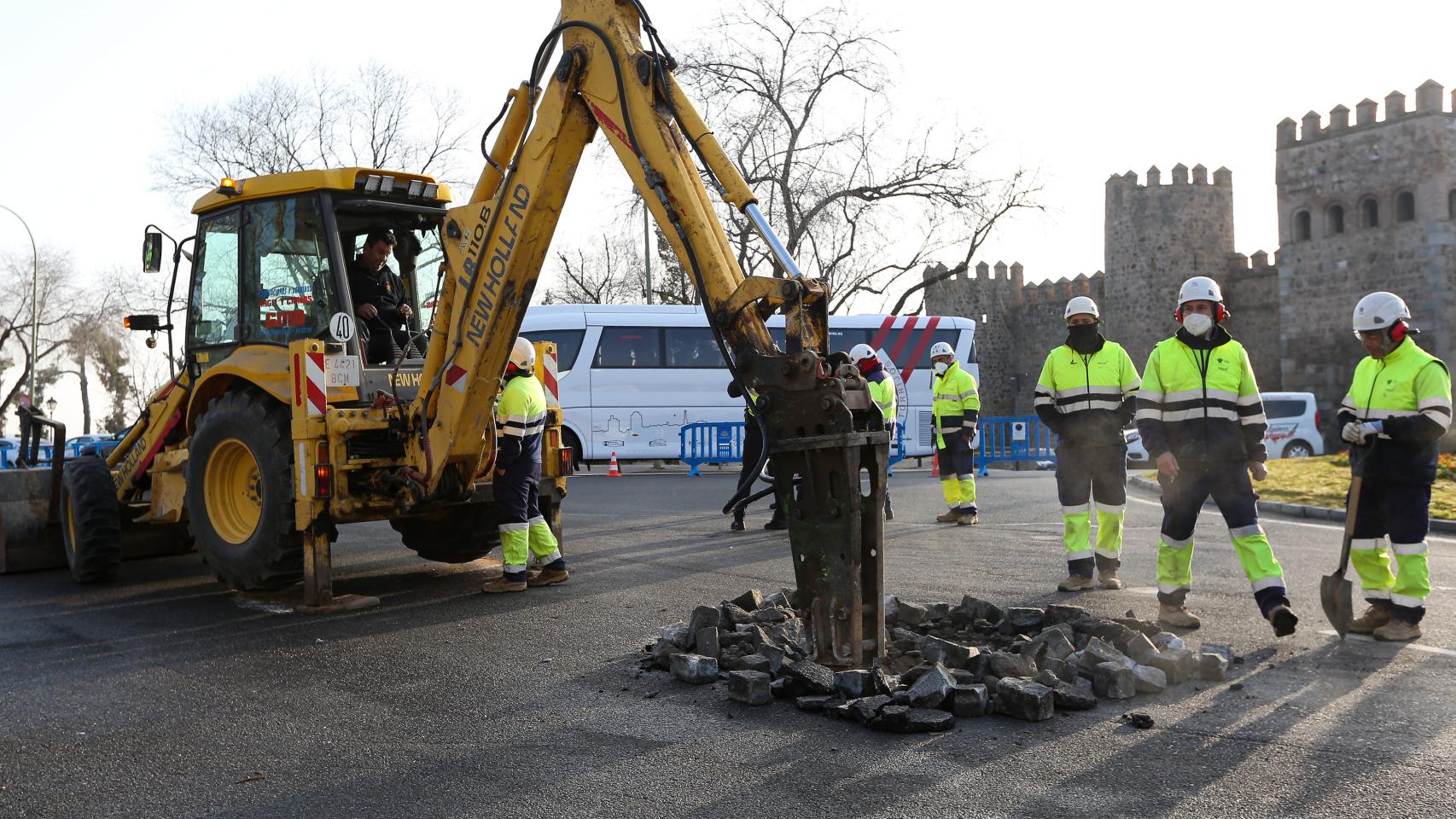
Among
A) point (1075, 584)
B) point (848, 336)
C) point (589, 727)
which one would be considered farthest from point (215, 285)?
point (848, 336)

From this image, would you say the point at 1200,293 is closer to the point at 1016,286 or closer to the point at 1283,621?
the point at 1283,621

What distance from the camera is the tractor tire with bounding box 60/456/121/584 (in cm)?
911

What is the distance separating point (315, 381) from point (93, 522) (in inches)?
119

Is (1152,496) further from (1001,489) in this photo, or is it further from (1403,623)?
(1403,623)

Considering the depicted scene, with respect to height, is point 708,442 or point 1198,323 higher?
point 1198,323

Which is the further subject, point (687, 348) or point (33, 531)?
point (687, 348)

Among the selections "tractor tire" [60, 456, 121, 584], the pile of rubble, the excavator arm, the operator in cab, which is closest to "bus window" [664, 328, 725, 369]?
"tractor tire" [60, 456, 121, 584]

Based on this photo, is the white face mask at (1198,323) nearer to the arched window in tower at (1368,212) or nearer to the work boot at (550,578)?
the work boot at (550,578)

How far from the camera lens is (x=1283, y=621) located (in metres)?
6.14

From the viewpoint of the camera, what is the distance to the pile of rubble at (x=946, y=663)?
4.86 metres

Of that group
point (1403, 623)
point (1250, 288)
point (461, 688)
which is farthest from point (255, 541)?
point (1250, 288)

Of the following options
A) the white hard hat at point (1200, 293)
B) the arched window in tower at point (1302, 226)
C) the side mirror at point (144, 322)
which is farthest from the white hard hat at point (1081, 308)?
the arched window in tower at point (1302, 226)

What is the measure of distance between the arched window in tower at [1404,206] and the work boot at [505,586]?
3960cm

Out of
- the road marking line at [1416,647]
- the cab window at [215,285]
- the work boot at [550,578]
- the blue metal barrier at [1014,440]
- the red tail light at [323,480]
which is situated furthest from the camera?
the blue metal barrier at [1014,440]
